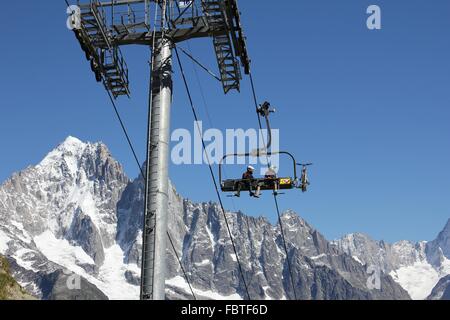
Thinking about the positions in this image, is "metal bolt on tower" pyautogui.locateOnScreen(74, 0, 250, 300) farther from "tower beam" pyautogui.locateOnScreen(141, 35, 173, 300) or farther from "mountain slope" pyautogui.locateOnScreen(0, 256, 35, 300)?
"mountain slope" pyautogui.locateOnScreen(0, 256, 35, 300)

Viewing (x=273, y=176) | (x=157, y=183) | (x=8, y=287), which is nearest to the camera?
(x=157, y=183)

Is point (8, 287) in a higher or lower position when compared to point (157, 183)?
lower

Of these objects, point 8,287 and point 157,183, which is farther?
point 8,287

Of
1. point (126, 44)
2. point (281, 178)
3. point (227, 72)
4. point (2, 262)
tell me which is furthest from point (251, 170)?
point (2, 262)

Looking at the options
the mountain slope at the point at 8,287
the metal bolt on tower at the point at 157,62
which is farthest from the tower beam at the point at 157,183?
the mountain slope at the point at 8,287

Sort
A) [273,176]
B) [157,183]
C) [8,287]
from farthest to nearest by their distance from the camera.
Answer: [8,287]
[273,176]
[157,183]

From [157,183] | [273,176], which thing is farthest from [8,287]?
[157,183]

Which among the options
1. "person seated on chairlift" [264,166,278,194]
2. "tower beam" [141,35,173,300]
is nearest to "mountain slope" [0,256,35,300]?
"person seated on chairlift" [264,166,278,194]

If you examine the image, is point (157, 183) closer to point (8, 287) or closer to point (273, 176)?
point (273, 176)

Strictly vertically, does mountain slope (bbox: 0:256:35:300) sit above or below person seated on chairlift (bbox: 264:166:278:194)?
below

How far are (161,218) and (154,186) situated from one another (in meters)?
0.97

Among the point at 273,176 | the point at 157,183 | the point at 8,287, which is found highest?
the point at 273,176

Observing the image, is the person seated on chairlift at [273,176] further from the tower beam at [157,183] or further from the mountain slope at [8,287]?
the mountain slope at [8,287]
